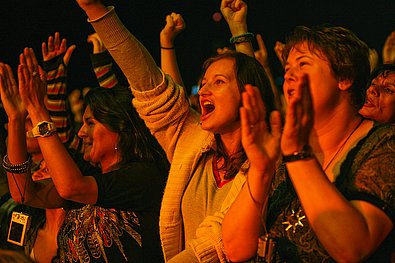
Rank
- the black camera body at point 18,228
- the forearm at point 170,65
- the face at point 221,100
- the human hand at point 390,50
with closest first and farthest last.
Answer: the face at point 221,100, the forearm at point 170,65, the black camera body at point 18,228, the human hand at point 390,50

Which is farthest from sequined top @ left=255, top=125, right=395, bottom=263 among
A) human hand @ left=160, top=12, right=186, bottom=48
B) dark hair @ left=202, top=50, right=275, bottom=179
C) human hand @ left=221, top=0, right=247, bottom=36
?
human hand @ left=160, top=12, right=186, bottom=48

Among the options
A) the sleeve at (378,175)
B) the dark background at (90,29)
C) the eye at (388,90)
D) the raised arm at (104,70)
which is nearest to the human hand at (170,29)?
the raised arm at (104,70)

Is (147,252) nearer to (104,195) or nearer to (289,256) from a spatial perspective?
(104,195)

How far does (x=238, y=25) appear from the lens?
253cm

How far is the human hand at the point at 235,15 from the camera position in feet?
8.29

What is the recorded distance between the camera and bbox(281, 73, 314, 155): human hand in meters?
1.34

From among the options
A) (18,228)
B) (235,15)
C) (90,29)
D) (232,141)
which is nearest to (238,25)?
(235,15)

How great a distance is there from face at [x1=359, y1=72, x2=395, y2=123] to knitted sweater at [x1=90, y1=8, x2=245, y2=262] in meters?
0.59

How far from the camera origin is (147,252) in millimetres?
2295

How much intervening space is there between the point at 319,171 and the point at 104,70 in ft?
6.24

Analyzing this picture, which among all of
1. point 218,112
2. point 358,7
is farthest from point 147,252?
point 358,7

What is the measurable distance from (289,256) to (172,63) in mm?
1227

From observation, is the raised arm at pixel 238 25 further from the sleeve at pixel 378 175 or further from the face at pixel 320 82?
the sleeve at pixel 378 175

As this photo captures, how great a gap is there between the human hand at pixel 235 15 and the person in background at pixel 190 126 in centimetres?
44
